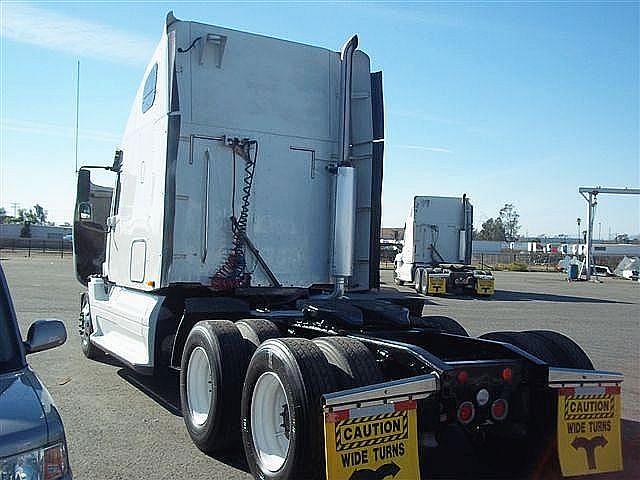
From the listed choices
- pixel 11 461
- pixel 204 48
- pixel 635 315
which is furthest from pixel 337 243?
pixel 635 315

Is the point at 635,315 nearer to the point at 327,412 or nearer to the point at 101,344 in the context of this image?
the point at 101,344

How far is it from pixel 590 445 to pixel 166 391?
4.76 metres

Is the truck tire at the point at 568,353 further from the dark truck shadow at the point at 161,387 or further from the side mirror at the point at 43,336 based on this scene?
the side mirror at the point at 43,336

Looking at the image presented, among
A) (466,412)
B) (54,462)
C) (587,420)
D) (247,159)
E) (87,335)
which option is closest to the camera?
(54,462)

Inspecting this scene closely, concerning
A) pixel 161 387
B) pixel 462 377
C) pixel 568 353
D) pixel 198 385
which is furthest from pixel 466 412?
pixel 161 387

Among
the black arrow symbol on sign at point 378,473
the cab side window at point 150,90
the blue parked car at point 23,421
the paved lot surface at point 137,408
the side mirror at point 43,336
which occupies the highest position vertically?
the cab side window at point 150,90

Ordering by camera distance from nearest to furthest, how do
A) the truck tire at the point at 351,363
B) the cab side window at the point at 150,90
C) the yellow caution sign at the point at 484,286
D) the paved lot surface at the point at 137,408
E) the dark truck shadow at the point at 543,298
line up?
the truck tire at the point at 351,363
the paved lot surface at the point at 137,408
the cab side window at the point at 150,90
the dark truck shadow at the point at 543,298
the yellow caution sign at the point at 484,286

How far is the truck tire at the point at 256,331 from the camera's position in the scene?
5.79 meters

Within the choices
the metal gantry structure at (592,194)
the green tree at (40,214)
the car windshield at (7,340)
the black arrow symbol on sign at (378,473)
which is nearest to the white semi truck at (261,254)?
the black arrow symbol on sign at (378,473)

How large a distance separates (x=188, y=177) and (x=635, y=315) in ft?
56.3

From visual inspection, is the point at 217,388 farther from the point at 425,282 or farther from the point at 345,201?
the point at 425,282

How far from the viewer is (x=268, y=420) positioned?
517cm

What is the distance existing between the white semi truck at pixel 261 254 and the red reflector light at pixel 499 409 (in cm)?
2

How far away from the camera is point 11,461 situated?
9.61 feet
